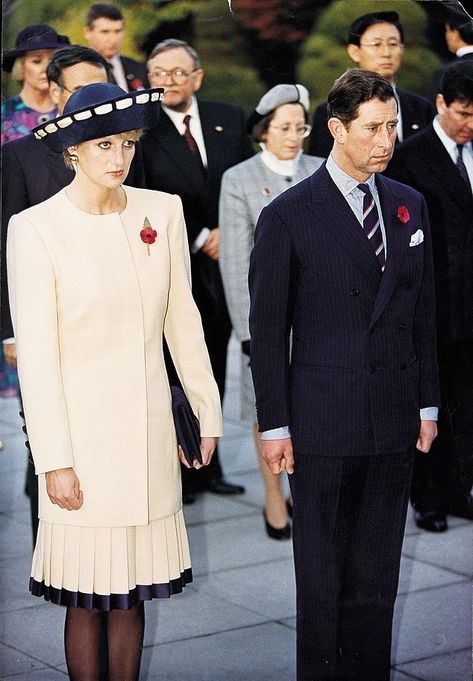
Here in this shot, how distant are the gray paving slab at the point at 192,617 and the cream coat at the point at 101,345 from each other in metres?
0.61

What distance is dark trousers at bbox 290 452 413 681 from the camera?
Answer: 12.8ft

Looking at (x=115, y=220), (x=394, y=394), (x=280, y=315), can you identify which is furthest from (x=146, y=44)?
(x=394, y=394)

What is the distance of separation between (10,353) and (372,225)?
3.41 ft

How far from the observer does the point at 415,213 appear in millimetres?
3951

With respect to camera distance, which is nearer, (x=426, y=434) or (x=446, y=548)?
(x=426, y=434)

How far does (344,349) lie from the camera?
382 cm

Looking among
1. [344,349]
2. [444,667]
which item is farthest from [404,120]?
[444,667]

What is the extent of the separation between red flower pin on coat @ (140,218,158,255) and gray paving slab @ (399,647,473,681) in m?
1.48

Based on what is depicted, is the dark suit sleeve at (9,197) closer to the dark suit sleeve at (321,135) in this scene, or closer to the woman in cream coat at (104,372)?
the woman in cream coat at (104,372)

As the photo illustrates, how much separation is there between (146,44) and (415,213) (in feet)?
2.87

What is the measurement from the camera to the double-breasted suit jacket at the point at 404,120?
4.00m

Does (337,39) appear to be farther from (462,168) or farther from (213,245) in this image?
(213,245)

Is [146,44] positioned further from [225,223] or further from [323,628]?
[323,628]

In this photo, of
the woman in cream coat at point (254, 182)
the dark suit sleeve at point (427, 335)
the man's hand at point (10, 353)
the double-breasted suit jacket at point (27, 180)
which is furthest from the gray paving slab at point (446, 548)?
the double-breasted suit jacket at point (27, 180)
